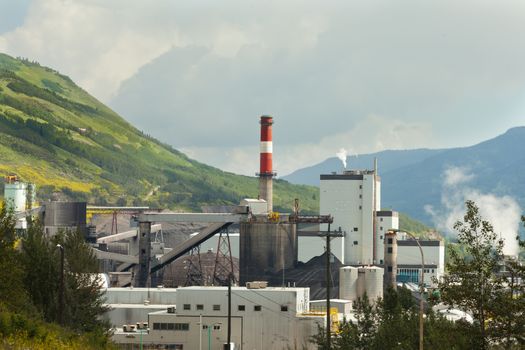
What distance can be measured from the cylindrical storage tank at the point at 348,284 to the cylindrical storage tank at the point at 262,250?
37.9ft

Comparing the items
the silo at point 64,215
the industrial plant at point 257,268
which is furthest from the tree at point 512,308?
the silo at point 64,215

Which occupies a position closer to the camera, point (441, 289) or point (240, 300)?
point (441, 289)

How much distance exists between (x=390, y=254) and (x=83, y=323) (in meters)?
71.5

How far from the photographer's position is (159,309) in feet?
383

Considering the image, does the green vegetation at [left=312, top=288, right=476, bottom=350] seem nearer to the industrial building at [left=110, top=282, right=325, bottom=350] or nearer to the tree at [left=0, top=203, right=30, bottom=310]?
the industrial building at [left=110, top=282, right=325, bottom=350]

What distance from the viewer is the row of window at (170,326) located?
344 feet

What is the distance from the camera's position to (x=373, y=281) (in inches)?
Result: 5728

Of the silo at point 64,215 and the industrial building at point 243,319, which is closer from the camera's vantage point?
the industrial building at point 243,319

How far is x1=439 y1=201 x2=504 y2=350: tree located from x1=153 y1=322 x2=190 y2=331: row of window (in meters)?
54.3

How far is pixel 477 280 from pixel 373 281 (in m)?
93.0

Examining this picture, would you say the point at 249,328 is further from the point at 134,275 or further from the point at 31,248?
the point at 134,275

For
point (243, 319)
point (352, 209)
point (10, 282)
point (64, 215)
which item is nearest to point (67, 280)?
point (243, 319)

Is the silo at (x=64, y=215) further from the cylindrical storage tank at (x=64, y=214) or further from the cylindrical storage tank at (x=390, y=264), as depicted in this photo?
the cylindrical storage tank at (x=390, y=264)

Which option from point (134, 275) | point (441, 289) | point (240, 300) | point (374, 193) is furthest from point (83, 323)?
point (374, 193)
